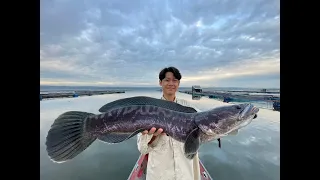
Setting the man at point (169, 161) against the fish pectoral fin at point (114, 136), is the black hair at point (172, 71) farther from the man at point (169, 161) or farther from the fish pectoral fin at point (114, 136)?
the fish pectoral fin at point (114, 136)

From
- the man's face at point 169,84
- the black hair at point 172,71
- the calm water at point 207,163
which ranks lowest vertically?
the calm water at point 207,163

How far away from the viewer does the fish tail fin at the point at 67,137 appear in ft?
3.60

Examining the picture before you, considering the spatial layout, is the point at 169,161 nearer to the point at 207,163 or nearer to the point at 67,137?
the point at 67,137

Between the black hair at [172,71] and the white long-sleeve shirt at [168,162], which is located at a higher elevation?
the black hair at [172,71]

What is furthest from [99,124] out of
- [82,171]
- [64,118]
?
[82,171]

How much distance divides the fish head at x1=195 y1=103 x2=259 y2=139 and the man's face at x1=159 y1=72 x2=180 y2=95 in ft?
2.62

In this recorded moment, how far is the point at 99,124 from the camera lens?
126cm

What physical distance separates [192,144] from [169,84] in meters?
0.92

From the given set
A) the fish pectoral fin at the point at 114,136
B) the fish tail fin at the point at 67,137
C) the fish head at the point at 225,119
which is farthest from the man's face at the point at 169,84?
the fish tail fin at the point at 67,137

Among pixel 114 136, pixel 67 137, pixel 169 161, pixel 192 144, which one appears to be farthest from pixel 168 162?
pixel 67 137

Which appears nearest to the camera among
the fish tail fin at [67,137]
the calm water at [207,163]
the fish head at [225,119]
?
the fish tail fin at [67,137]

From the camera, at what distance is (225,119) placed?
4.15ft
